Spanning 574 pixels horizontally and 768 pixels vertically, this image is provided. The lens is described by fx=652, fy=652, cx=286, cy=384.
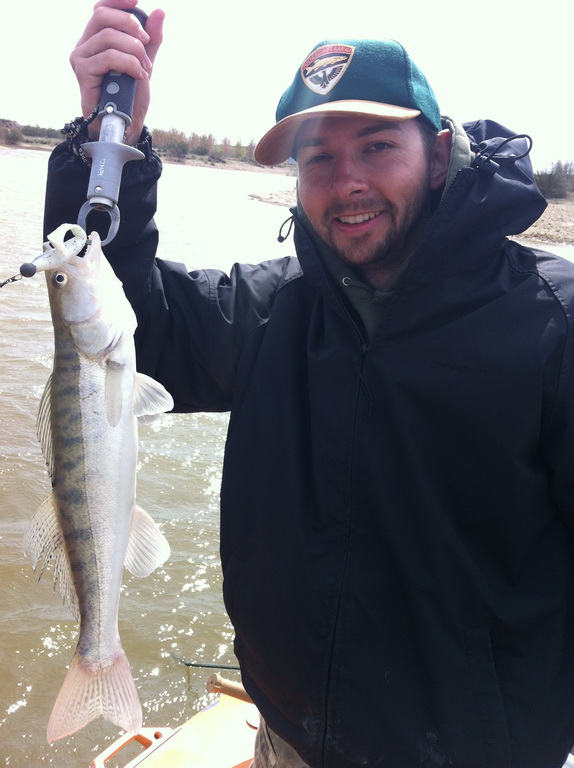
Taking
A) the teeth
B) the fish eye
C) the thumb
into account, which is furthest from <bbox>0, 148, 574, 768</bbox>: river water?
the thumb

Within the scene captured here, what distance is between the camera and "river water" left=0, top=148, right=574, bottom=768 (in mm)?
4320

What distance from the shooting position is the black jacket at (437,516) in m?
2.11

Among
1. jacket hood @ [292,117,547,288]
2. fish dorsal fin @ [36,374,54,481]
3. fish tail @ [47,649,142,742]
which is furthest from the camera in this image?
fish dorsal fin @ [36,374,54,481]

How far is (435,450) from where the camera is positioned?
7.21 ft

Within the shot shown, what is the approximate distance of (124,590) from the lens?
5.52 m

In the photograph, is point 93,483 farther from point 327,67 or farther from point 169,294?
point 327,67

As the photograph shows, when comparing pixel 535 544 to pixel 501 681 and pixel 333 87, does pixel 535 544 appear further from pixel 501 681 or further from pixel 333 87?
pixel 333 87

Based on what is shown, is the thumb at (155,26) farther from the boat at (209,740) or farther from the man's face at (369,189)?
the boat at (209,740)

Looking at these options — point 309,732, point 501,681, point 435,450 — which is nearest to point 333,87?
point 435,450

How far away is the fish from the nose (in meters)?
0.90

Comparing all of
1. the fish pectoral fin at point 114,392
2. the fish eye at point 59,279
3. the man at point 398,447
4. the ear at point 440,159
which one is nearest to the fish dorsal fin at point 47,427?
the fish pectoral fin at point 114,392

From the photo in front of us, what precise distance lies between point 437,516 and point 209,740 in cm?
216

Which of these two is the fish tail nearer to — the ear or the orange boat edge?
the orange boat edge

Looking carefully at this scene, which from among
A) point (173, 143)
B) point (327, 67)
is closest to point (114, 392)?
point (327, 67)
